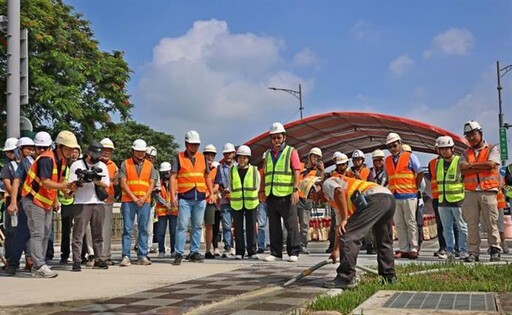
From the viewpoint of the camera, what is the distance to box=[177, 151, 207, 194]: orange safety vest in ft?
31.5

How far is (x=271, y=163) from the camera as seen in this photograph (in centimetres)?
970

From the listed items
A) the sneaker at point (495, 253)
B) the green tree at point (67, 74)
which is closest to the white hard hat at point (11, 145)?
the sneaker at point (495, 253)

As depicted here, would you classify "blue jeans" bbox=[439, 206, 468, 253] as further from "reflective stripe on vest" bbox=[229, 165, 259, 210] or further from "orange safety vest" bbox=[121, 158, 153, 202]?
"orange safety vest" bbox=[121, 158, 153, 202]

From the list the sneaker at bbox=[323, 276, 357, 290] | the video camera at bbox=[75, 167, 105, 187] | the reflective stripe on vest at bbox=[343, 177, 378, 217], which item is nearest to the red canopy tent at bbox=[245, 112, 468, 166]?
the video camera at bbox=[75, 167, 105, 187]

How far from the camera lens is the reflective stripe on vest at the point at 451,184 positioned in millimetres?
9359

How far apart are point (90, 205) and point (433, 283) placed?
495 cm

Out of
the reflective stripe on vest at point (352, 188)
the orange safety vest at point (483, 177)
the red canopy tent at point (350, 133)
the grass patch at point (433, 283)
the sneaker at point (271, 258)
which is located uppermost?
the red canopy tent at point (350, 133)

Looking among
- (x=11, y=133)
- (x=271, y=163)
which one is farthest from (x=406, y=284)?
(x=11, y=133)

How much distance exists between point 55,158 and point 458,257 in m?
6.20

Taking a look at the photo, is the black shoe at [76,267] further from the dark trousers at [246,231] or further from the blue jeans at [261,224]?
the blue jeans at [261,224]

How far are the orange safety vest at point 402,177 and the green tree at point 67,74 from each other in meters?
15.5

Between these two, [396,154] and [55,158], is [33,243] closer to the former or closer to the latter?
[55,158]

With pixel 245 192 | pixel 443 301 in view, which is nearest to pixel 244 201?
pixel 245 192

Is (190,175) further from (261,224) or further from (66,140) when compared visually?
(261,224)
